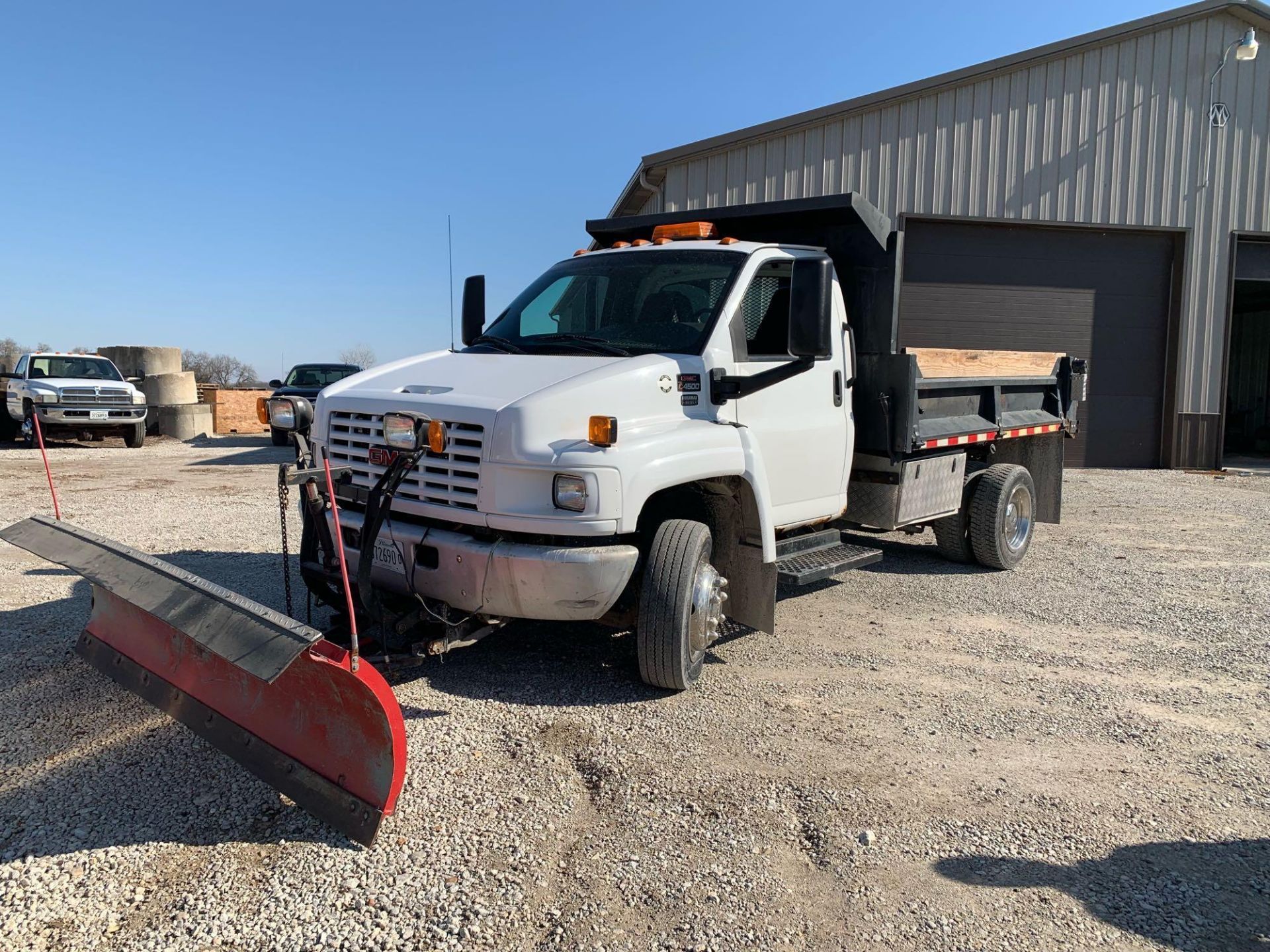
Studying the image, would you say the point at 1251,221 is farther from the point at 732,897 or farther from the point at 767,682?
the point at 732,897

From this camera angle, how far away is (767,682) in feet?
16.1

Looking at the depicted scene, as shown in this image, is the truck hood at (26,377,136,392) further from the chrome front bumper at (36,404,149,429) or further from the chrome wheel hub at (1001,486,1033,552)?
the chrome wheel hub at (1001,486,1033,552)

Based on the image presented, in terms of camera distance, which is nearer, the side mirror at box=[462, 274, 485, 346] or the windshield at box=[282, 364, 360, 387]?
the side mirror at box=[462, 274, 485, 346]

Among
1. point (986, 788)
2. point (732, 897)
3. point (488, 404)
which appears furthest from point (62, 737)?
point (986, 788)

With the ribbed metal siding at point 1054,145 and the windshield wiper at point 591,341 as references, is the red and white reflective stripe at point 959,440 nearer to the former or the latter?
the windshield wiper at point 591,341

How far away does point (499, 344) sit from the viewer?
17.5ft

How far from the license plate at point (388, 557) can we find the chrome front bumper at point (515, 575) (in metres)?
0.02

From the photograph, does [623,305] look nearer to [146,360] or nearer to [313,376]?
[313,376]

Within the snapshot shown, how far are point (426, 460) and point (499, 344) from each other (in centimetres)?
126

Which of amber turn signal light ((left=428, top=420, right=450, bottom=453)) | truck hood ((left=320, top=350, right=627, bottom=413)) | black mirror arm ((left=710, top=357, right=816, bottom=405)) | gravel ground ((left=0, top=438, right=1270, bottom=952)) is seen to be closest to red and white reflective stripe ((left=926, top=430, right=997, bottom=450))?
gravel ground ((left=0, top=438, right=1270, bottom=952))

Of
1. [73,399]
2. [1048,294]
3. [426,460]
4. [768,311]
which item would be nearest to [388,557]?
[426,460]

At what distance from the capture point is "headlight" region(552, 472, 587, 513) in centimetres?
396

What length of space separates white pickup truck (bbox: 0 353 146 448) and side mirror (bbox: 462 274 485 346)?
561 inches

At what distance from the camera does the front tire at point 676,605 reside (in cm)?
435
